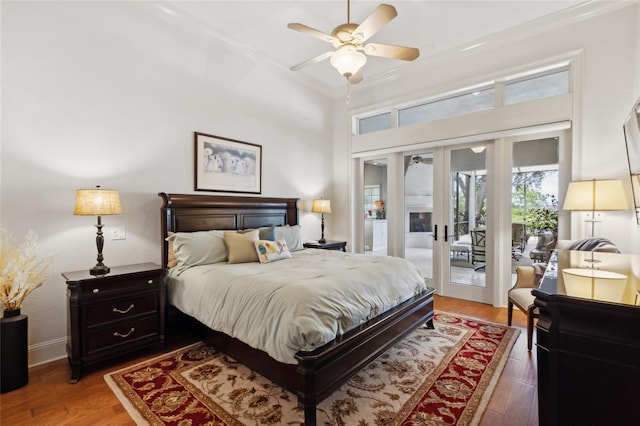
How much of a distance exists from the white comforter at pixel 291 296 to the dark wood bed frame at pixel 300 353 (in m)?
0.08

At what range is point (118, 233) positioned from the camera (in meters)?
2.91

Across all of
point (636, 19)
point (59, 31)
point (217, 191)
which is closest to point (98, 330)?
point (217, 191)

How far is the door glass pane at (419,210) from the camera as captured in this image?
4.60 m

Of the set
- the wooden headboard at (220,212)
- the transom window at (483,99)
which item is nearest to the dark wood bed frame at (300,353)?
the wooden headboard at (220,212)

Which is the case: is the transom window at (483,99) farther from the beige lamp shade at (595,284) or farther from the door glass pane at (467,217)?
the beige lamp shade at (595,284)

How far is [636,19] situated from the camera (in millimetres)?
2916

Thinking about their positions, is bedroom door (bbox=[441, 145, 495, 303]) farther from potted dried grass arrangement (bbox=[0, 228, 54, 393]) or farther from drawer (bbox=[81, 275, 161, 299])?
potted dried grass arrangement (bbox=[0, 228, 54, 393])

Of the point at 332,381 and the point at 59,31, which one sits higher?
the point at 59,31

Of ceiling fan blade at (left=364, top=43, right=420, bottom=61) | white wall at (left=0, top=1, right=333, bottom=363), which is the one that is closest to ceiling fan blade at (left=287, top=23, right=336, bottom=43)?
ceiling fan blade at (left=364, top=43, right=420, bottom=61)

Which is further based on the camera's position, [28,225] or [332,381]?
[28,225]

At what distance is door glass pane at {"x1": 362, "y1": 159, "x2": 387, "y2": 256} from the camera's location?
5.10m

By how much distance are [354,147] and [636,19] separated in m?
3.50

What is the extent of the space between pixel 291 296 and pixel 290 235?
2.09 meters

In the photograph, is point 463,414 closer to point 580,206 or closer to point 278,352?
point 278,352
